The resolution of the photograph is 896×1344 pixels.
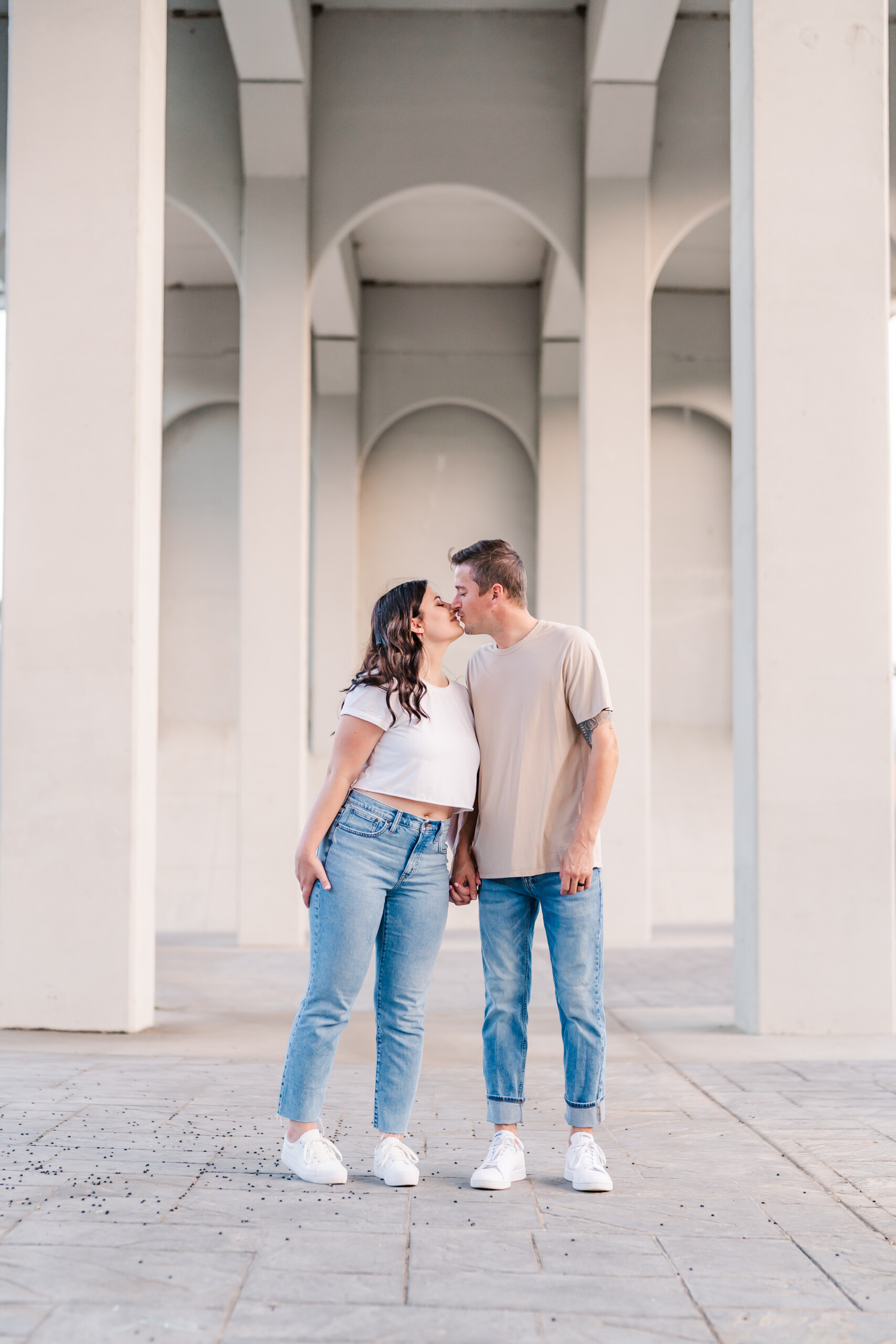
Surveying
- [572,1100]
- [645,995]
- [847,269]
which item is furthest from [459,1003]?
[847,269]

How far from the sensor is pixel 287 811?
12.0m

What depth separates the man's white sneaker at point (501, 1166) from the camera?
3457 mm

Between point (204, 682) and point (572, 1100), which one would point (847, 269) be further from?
point (204, 682)

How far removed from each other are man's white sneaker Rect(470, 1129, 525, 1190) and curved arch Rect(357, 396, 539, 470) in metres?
14.5

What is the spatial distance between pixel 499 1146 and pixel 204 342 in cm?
1623

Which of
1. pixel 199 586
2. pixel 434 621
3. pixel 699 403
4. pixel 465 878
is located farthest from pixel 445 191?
pixel 465 878

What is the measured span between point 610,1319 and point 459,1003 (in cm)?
509

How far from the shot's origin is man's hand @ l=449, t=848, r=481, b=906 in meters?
3.72

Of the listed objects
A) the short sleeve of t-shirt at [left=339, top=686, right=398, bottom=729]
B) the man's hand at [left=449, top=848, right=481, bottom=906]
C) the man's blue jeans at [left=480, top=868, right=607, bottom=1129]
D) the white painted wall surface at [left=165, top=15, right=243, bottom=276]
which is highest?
the white painted wall surface at [left=165, top=15, right=243, bottom=276]

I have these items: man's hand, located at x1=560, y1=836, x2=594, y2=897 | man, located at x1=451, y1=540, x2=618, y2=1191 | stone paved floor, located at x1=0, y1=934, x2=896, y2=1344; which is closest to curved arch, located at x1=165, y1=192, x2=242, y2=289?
stone paved floor, located at x1=0, y1=934, x2=896, y2=1344

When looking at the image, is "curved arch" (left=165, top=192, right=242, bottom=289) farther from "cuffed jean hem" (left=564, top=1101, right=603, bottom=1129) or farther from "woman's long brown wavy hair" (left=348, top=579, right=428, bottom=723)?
"cuffed jean hem" (left=564, top=1101, right=603, bottom=1129)

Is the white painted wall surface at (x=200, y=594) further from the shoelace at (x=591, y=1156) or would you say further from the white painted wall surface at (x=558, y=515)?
the shoelace at (x=591, y=1156)

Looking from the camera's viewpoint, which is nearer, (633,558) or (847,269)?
(847,269)

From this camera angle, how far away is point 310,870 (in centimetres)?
348
